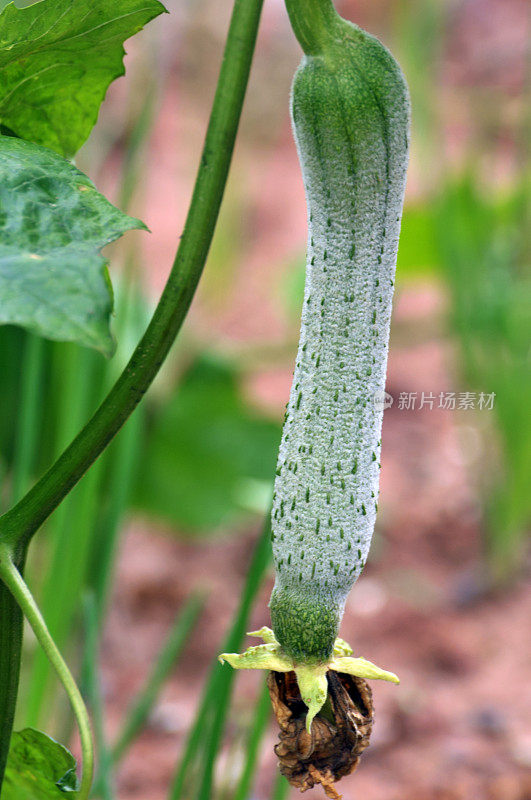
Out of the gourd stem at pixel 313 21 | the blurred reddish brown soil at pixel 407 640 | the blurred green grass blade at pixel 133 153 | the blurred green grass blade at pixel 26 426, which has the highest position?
the blurred green grass blade at pixel 133 153

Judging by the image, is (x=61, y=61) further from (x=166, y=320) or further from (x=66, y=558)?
(x=66, y=558)

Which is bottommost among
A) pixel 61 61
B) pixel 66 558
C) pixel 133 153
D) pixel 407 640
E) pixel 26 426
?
pixel 407 640

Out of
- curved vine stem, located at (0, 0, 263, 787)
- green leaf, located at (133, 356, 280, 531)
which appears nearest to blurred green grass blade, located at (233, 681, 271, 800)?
curved vine stem, located at (0, 0, 263, 787)

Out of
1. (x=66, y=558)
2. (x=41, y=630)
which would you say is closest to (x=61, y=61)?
(x=41, y=630)

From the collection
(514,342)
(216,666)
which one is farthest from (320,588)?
(514,342)

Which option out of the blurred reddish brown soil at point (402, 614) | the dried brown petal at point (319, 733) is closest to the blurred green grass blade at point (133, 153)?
the blurred reddish brown soil at point (402, 614)

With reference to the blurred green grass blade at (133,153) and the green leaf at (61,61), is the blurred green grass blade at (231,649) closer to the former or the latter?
the green leaf at (61,61)
